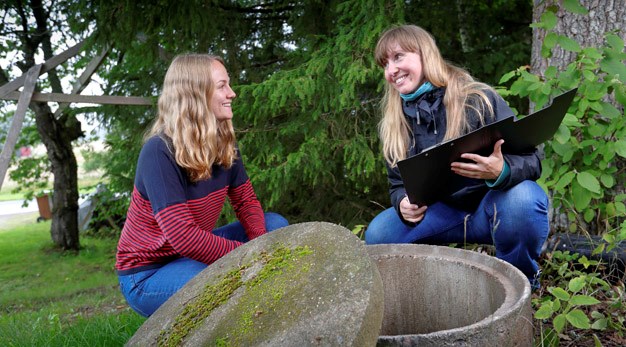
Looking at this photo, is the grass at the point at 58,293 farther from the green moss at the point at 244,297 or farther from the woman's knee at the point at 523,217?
the woman's knee at the point at 523,217

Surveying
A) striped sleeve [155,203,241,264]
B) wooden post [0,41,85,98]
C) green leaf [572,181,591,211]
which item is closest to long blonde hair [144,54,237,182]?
striped sleeve [155,203,241,264]

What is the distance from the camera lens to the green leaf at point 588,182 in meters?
2.49

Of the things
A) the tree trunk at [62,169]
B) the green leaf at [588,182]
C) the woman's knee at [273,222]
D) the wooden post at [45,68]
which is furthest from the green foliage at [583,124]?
the tree trunk at [62,169]

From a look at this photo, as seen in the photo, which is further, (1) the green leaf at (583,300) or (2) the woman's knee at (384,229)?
(2) the woman's knee at (384,229)

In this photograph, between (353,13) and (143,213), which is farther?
(353,13)

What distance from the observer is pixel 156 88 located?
6.65 metres

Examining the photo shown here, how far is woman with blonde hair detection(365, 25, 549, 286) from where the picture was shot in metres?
2.27

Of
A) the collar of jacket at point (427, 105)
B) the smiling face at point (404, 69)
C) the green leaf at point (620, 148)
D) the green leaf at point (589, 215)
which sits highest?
the smiling face at point (404, 69)

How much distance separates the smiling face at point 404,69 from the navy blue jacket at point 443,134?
8cm

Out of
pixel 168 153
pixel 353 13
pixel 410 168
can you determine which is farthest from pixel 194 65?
pixel 353 13

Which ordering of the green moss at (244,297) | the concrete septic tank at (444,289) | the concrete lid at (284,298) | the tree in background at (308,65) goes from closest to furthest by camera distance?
the concrete lid at (284,298) → the green moss at (244,297) → the concrete septic tank at (444,289) → the tree in background at (308,65)

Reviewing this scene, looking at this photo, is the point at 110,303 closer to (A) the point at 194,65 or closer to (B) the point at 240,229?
(B) the point at 240,229

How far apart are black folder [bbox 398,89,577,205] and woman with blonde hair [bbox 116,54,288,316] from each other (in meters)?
0.94

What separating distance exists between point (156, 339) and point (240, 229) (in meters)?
1.39
